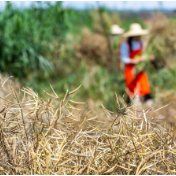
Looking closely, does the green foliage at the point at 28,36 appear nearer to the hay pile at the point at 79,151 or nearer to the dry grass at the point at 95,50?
the dry grass at the point at 95,50

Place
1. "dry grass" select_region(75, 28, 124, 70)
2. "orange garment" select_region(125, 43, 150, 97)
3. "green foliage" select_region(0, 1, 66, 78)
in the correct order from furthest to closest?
"dry grass" select_region(75, 28, 124, 70) → "orange garment" select_region(125, 43, 150, 97) → "green foliage" select_region(0, 1, 66, 78)

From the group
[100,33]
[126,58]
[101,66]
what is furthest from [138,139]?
[100,33]

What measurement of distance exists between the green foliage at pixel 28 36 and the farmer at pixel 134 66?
39.7 inches

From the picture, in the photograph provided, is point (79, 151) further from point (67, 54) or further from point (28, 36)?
point (67, 54)

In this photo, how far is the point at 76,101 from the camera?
3.32 m

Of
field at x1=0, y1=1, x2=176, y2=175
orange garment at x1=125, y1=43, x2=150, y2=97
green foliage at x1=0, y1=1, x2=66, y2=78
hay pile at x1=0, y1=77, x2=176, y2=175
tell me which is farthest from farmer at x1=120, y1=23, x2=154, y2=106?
hay pile at x1=0, y1=77, x2=176, y2=175

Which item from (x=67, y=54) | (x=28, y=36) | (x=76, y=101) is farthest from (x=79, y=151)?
(x=67, y=54)

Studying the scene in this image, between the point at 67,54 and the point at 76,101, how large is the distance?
1141mm

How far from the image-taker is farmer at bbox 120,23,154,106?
324 cm

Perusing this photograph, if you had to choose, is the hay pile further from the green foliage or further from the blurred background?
the green foliage

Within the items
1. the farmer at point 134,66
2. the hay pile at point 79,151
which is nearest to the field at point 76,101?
the hay pile at point 79,151

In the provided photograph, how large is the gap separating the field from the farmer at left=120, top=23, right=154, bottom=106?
170 mm

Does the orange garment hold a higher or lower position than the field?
lower

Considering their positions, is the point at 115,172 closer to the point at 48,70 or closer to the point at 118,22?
the point at 48,70
